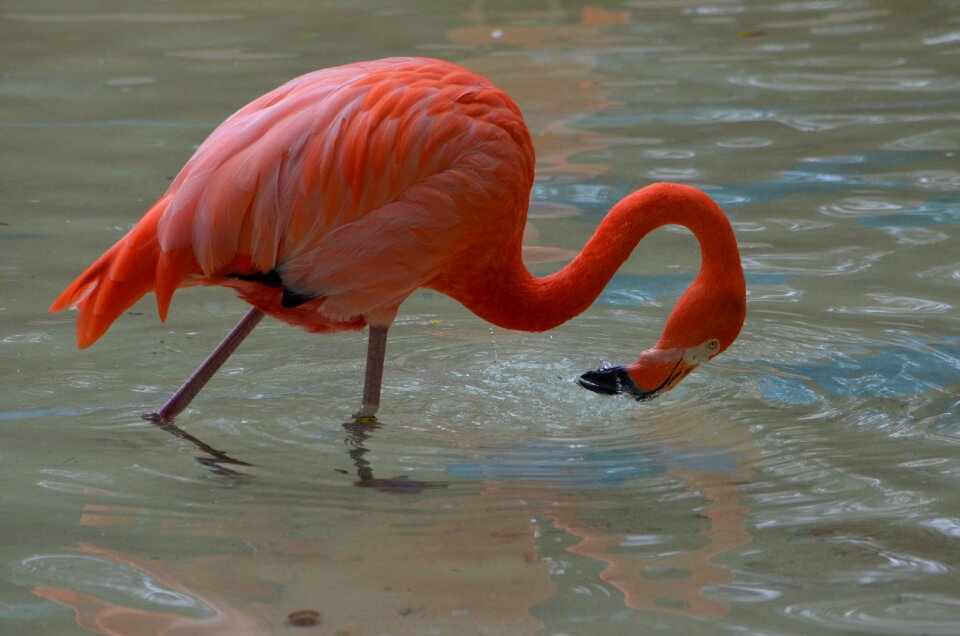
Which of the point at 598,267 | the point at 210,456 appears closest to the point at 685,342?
the point at 598,267

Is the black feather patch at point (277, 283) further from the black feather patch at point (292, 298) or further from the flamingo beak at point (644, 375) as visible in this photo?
the flamingo beak at point (644, 375)

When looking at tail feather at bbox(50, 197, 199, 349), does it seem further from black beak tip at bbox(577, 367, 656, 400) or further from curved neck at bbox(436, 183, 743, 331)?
black beak tip at bbox(577, 367, 656, 400)

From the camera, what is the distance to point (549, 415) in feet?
14.5

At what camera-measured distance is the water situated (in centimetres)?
320

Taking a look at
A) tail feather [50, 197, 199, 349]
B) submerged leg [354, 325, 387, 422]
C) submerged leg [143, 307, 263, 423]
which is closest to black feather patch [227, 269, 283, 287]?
tail feather [50, 197, 199, 349]

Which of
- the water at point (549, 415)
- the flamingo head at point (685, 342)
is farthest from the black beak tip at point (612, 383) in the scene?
the water at point (549, 415)

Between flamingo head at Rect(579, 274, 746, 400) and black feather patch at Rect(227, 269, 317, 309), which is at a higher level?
black feather patch at Rect(227, 269, 317, 309)

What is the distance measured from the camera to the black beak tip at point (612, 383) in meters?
4.26

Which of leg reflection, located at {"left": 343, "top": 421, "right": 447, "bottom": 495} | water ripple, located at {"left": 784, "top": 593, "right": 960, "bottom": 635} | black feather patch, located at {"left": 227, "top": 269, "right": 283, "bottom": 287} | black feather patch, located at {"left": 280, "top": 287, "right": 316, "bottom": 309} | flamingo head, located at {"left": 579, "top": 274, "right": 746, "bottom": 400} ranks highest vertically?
black feather patch, located at {"left": 227, "top": 269, "right": 283, "bottom": 287}

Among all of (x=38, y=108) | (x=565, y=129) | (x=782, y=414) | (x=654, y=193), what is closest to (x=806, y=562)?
(x=782, y=414)

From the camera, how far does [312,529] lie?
354 cm

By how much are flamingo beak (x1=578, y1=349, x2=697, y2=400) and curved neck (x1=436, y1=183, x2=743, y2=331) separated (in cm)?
25

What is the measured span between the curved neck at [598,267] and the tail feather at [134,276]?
89 cm

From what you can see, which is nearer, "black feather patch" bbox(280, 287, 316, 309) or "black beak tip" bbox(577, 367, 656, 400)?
"black feather patch" bbox(280, 287, 316, 309)
